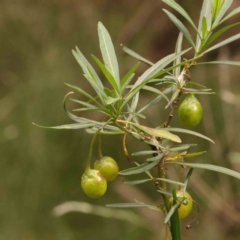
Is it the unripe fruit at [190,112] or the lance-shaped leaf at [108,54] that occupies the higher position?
the lance-shaped leaf at [108,54]

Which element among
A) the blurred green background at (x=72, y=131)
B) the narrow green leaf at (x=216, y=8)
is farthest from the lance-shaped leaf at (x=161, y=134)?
the blurred green background at (x=72, y=131)

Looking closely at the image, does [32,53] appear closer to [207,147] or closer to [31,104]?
[31,104]

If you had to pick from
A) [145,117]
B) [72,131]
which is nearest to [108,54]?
[145,117]

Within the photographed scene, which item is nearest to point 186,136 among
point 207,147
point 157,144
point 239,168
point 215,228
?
point 207,147

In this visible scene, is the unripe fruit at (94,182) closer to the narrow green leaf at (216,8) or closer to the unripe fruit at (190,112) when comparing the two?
the unripe fruit at (190,112)

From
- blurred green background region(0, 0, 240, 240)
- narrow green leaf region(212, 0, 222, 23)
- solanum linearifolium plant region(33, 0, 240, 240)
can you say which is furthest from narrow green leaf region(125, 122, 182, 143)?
blurred green background region(0, 0, 240, 240)
